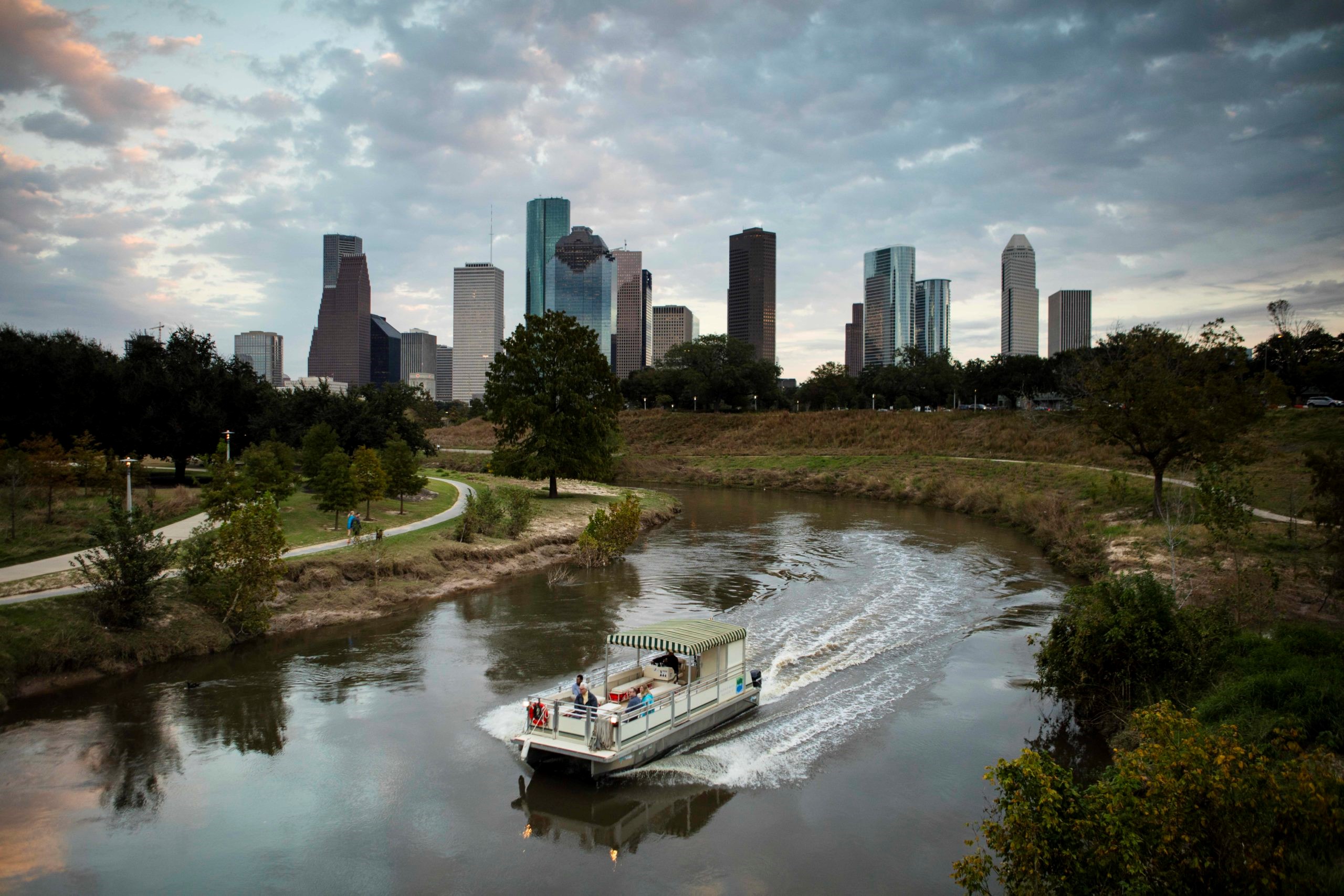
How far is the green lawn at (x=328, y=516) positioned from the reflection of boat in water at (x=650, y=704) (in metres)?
16.7

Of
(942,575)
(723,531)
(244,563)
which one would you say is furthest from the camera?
(723,531)

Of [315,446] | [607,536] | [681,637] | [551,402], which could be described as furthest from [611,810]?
[551,402]

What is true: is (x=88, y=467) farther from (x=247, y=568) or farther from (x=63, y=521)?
(x=247, y=568)

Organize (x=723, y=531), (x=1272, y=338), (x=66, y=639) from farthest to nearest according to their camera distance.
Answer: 1. (x=1272, y=338)
2. (x=723, y=531)
3. (x=66, y=639)

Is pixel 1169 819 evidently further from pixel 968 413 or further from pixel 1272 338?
pixel 1272 338

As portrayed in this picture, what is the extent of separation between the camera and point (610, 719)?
54.6 feet

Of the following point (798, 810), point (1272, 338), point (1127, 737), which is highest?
point (1272, 338)

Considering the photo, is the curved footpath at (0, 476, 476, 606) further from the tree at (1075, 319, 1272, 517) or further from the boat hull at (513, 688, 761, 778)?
the tree at (1075, 319, 1272, 517)

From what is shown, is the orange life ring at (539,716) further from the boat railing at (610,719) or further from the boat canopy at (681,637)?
the boat canopy at (681,637)

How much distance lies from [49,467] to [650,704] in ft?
102

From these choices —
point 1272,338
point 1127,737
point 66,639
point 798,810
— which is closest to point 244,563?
point 66,639

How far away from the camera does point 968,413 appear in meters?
104

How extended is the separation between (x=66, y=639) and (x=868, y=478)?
64.2 m

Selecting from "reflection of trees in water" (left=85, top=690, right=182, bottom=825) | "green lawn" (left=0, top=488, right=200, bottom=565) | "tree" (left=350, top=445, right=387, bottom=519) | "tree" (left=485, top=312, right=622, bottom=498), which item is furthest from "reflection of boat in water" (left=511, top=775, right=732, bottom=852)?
"tree" (left=485, top=312, right=622, bottom=498)
